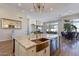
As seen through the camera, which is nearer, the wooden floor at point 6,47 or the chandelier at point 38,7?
the wooden floor at point 6,47

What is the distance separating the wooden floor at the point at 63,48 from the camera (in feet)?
5.96

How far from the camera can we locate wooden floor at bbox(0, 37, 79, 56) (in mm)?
1816

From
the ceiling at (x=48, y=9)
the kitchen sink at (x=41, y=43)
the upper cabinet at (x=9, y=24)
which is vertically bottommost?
the kitchen sink at (x=41, y=43)

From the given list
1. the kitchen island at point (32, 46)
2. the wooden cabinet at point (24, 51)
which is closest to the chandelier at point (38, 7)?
the kitchen island at point (32, 46)

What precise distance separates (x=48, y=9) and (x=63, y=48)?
2.83 feet

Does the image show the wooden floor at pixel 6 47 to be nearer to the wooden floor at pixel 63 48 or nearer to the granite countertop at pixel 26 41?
the wooden floor at pixel 63 48

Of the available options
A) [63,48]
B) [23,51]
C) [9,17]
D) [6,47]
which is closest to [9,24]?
[9,17]

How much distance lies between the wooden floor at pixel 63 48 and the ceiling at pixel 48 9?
0.60 meters

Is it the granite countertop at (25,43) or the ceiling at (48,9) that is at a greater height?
the ceiling at (48,9)

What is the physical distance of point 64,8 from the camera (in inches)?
74.9

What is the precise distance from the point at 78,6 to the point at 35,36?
1.06 m

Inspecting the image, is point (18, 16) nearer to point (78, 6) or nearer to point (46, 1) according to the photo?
point (46, 1)

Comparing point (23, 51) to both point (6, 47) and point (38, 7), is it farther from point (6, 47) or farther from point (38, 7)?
point (38, 7)

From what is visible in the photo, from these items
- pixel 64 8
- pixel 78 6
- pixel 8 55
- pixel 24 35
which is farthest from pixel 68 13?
pixel 8 55
